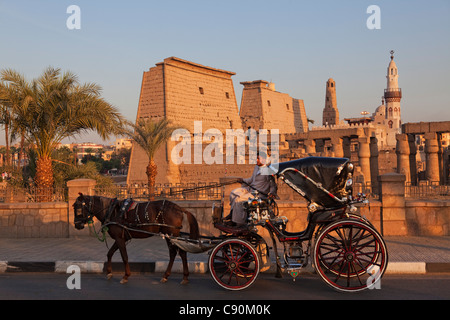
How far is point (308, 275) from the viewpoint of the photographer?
7527 mm

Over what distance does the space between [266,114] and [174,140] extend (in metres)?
22.4

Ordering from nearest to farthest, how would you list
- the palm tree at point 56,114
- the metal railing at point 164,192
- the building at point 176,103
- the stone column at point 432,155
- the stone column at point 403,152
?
the metal railing at point 164,192 < the palm tree at point 56,114 < the stone column at point 432,155 < the stone column at point 403,152 < the building at point 176,103

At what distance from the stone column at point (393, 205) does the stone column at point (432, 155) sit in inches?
752

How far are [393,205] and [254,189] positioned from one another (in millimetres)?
4687

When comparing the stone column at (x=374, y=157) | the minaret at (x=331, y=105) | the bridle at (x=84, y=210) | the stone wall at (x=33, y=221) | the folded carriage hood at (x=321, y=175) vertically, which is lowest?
the stone wall at (x=33, y=221)

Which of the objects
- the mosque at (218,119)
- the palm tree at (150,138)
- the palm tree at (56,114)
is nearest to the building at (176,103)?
the mosque at (218,119)

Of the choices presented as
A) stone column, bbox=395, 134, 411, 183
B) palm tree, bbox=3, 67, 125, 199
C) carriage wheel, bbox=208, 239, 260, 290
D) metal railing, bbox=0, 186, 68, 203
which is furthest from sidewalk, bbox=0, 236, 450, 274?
stone column, bbox=395, 134, 411, 183

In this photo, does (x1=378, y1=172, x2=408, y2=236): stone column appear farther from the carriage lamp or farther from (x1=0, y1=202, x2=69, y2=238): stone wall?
(x1=0, y1=202, x2=69, y2=238): stone wall

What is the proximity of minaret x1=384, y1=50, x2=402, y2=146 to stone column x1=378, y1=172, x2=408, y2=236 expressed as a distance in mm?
95549

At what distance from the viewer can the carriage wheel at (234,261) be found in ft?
21.0

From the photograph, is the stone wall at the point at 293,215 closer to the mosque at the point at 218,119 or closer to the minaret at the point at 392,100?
the mosque at the point at 218,119
